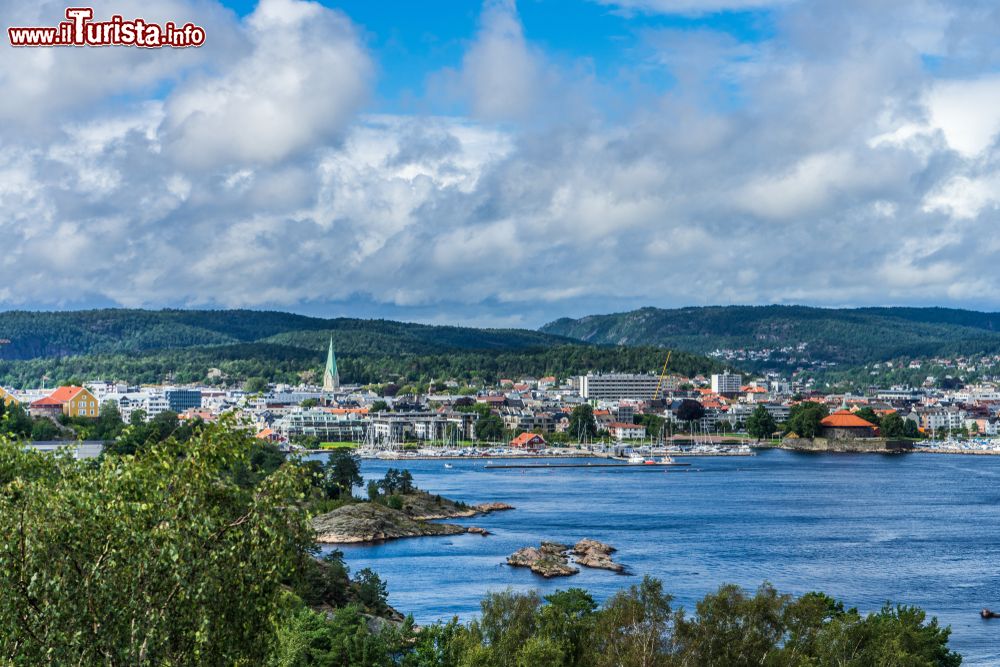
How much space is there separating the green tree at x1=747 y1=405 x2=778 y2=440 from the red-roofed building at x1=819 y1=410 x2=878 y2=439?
4223mm

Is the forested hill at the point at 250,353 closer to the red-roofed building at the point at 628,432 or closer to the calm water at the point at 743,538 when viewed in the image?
the red-roofed building at the point at 628,432

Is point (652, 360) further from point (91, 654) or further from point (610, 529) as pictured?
point (91, 654)

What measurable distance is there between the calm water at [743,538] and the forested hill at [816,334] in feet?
355

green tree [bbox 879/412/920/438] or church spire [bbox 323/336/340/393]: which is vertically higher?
church spire [bbox 323/336/340/393]

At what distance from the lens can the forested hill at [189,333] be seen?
401 ft

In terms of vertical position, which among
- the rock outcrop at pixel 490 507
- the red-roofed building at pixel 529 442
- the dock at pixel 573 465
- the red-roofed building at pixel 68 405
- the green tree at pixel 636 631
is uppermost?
the red-roofed building at pixel 68 405

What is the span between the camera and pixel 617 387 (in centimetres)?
9375

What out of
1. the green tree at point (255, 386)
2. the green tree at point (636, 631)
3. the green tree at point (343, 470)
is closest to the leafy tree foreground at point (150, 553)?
the green tree at point (636, 631)

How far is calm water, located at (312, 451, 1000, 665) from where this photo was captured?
21562mm

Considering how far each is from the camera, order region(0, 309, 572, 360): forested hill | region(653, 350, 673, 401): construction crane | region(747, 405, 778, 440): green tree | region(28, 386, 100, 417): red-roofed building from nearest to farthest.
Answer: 1. region(28, 386, 100, 417): red-roofed building
2. region(747, 405, 778, 440): green tree
3. region(653, 350, 673, 401): construction crane
4. region(0, 309, 572, 360): forested hill

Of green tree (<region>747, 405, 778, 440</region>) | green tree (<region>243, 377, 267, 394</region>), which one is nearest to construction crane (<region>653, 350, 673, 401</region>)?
green tree (<region>747, 405, 778, 440</region>)

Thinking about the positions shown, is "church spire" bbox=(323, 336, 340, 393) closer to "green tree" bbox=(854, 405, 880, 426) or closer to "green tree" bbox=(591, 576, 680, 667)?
"green tree" bbox=(854, 405, 880, 426)

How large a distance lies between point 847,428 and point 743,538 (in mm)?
42706

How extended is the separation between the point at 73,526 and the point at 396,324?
148 metres
